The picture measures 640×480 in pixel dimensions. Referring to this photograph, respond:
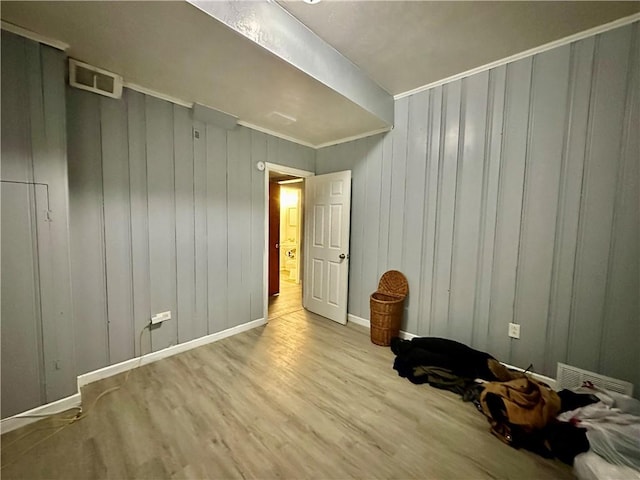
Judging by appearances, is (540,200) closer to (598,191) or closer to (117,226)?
(598,191)

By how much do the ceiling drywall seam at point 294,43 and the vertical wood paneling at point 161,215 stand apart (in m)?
1.28

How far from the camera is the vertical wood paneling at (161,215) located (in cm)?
233

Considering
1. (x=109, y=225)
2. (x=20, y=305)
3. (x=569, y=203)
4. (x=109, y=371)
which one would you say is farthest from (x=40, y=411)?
(x=569, y=203)

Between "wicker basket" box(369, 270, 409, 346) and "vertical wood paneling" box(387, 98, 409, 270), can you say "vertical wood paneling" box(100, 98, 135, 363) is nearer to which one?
"wicker basket" box(369, 270, 409, 346)

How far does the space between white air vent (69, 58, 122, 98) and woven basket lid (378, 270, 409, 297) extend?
302 centimetres

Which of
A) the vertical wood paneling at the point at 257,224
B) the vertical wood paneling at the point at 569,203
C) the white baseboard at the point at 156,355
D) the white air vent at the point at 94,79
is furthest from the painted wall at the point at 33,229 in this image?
the vertical wood paneling at the point at 569,203

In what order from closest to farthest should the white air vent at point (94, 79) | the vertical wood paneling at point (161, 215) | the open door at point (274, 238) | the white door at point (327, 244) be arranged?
the white air vent at point (94, 79) → the vertical wood paneling at point (161, 215) → the white door at point (327, 244) → the open door at point (274, 238)

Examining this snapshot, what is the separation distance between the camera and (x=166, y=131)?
2.39 m

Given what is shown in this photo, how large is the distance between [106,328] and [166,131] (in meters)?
1.78

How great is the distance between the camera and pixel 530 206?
6.97ft

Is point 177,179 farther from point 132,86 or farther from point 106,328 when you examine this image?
point 106,328

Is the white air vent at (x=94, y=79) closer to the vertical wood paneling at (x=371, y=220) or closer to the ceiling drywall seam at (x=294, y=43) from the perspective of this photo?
the ceiling drywall seam at (x=294, y=43)

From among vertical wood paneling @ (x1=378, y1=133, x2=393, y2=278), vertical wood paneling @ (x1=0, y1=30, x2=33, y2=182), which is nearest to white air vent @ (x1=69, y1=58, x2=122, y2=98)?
vertical wood paneling @ (x1=0, y1=30, x2=33, y2=182)

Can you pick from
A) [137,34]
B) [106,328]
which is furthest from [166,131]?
[106,328]
